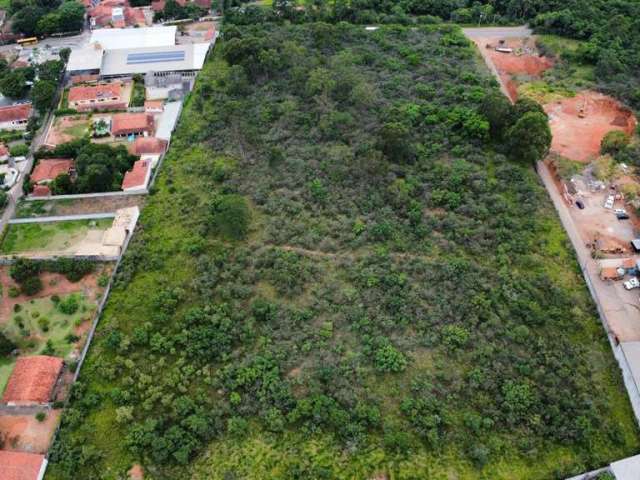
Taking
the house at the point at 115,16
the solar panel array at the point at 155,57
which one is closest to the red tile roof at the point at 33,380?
the solar panel array at the point at 155,57

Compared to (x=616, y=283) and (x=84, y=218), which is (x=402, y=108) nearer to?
(x=616, y=283)

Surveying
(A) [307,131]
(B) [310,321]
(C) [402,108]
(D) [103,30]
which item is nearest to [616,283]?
(B) [310,321]

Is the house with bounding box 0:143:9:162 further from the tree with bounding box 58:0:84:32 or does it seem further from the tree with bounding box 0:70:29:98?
the tree with bounding box 58:0:84:32

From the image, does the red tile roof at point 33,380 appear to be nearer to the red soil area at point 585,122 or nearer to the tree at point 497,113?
the tree at point 497,113

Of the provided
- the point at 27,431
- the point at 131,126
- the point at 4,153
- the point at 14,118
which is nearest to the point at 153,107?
the point at 131,126

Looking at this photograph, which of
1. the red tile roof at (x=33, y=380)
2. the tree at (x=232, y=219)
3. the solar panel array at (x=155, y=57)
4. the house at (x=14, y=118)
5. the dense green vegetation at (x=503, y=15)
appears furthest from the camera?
the dense green vegetation at (x=503, y=15)

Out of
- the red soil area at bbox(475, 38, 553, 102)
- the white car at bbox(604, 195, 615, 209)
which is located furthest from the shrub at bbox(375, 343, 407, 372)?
the red soil area at bbox(475, 38, 553, 102)
